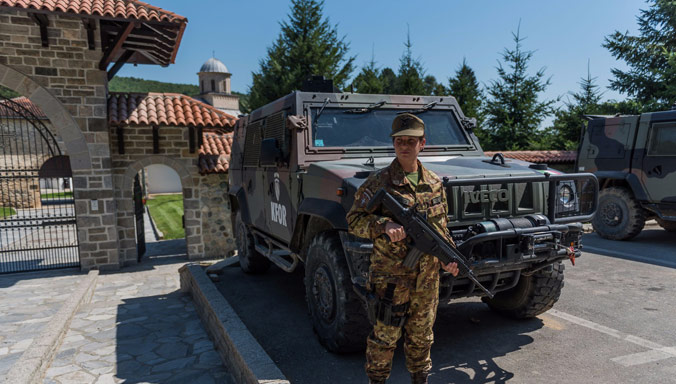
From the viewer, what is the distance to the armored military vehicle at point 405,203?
3.19m

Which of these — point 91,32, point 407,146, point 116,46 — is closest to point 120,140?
point 116,46

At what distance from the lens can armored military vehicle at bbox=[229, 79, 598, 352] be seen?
3.19 metres

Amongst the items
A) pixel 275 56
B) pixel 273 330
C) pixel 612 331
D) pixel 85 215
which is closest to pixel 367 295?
pixel 273 330

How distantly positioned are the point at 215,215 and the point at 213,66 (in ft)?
120

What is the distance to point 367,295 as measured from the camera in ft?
9.38

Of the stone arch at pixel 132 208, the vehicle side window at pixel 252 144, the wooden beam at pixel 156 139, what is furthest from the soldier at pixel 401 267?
the wooden beam at pixel 156 139

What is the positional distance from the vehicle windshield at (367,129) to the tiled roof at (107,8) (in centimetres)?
509

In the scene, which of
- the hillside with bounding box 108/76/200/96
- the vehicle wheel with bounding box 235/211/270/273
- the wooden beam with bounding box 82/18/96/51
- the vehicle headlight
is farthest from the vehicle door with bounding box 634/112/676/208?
the hillside with bounding box 108/76/200/96

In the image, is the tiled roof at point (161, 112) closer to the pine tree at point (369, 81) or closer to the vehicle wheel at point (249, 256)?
the vehicle wheel at point (249, 256)

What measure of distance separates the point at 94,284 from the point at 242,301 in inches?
127

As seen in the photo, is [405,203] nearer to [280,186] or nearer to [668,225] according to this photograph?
[280,186]

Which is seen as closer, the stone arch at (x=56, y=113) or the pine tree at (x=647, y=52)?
the stone arch at (x=56, y=113)

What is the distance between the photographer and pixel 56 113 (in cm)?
805

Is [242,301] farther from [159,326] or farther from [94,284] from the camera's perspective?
[94,284]
